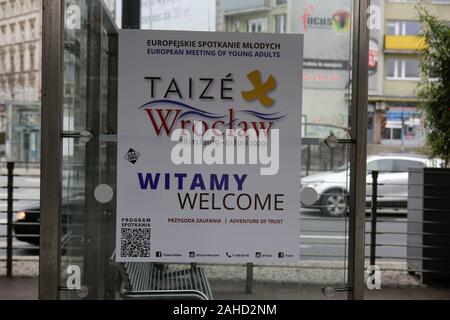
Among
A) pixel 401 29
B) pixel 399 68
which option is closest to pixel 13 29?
pixel 401 29

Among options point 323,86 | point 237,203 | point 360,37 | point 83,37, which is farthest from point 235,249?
point 83,37

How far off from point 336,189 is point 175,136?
99 cm

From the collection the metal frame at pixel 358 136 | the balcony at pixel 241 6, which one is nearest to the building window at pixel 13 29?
the balcony at pixel 241 6

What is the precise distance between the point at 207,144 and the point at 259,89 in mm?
381

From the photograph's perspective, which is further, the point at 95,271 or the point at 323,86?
the point at 95,271

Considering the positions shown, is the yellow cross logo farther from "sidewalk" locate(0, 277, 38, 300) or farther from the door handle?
"sidewalk" locate(0, 277, 38, 300)

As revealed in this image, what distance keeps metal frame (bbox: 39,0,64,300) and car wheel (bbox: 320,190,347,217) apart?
4.76ft

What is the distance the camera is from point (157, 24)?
3234mm

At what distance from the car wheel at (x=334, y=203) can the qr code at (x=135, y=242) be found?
1017mm

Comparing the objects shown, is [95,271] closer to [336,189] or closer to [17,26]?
[336,189]

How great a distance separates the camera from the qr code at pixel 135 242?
2.94 m

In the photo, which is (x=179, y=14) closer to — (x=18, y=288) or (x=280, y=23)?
(x=280, y=23)

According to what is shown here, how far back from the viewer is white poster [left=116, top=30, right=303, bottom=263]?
2.91 metres

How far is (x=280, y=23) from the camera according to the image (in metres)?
3.21
